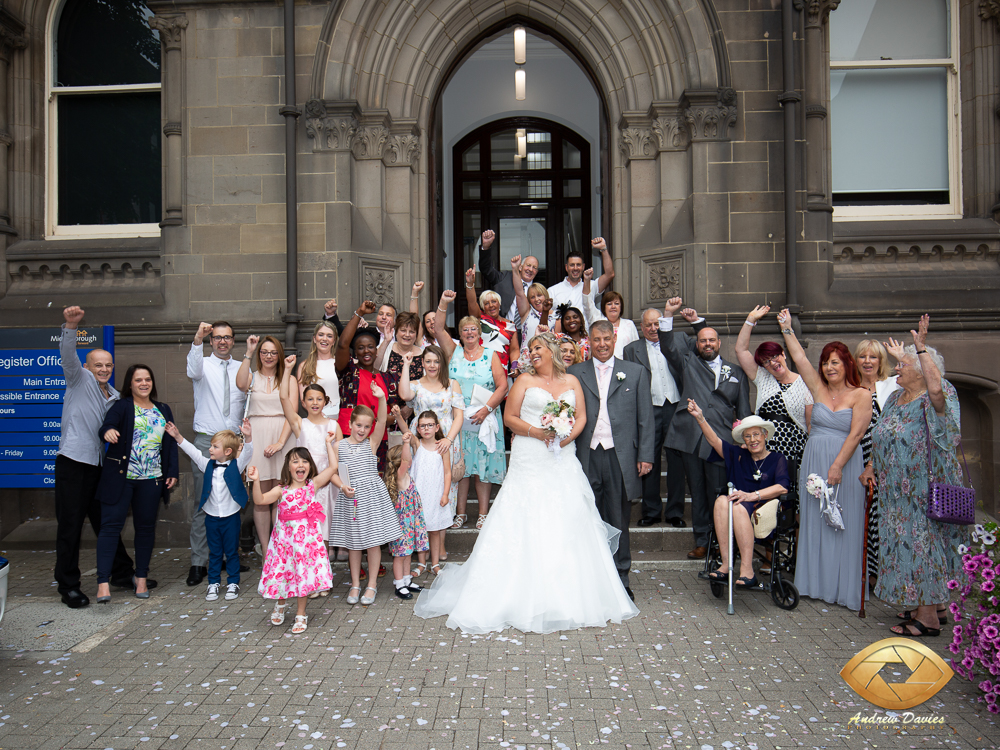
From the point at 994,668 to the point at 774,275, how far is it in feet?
16.8

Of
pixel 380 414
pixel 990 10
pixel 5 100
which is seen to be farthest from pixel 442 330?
pixel 990 10

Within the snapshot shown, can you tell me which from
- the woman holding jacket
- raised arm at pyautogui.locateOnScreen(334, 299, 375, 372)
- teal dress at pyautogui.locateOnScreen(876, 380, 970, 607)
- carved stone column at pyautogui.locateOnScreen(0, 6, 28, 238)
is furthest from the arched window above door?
teal dress at pyautogui.locateOnScreen(876, 380, 970, 607)

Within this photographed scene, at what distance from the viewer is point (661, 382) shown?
663 centimetres

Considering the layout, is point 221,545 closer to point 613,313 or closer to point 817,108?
point 613,313

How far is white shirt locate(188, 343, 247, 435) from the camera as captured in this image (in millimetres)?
6426

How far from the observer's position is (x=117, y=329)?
8.27m

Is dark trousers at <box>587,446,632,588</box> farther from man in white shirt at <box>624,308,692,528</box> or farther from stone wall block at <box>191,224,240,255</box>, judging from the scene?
stone wall block at <box>191,224,240,255</box>

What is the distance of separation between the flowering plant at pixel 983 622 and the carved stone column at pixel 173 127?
835cm

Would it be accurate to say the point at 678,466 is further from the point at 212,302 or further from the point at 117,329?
the point at 117,329

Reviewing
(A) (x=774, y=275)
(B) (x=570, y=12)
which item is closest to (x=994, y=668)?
(A) (x=774, y=275)

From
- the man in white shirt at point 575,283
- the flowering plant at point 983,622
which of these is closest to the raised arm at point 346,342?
the man in white shirt at point 575,283

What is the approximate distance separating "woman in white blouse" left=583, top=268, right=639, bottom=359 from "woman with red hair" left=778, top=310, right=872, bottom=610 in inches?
72.6

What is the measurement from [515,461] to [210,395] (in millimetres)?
2973

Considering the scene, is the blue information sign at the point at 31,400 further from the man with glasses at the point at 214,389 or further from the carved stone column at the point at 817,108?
the carved stone column at the point at 817,108
